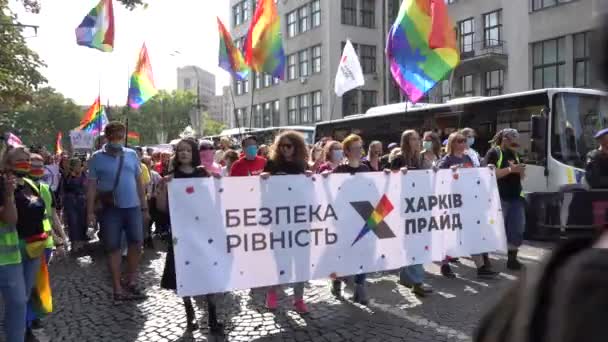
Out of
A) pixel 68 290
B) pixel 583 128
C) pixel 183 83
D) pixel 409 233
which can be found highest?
pixel 183 83

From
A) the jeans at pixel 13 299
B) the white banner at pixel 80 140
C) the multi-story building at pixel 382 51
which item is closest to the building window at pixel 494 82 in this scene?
the multi-story building at pixel 382 51

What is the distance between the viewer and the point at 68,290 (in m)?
6.84

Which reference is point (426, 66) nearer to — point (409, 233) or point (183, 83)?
point (409, 233)

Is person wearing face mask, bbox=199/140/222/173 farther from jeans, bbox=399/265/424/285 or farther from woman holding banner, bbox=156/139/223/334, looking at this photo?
jeans, bbox=399/265/424/285

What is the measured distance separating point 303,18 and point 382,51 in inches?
294

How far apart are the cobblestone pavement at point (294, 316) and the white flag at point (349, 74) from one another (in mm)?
9879

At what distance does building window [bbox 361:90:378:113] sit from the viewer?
43.9m

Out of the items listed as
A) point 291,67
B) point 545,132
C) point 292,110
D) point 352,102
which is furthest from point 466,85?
point 545,132

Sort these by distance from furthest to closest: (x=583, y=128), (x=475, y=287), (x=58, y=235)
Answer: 1. (x=583, y=128)
2. (x=475, y=287)
3. (x=58, y=235)

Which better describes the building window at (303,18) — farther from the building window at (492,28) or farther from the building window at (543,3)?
the building window at (543,3)

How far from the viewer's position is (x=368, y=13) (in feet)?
151

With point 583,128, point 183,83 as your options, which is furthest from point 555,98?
point 183,83

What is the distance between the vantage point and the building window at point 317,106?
45666 millimetres

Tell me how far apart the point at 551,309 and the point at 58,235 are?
5.43 metres
